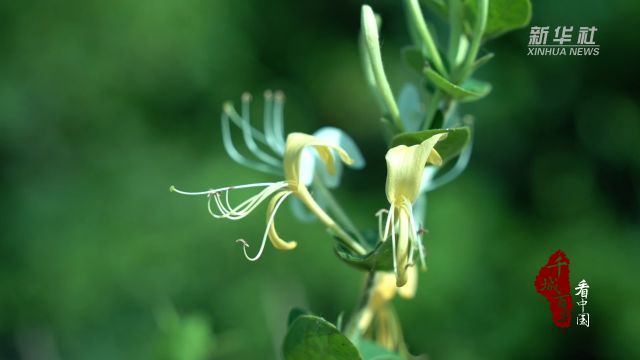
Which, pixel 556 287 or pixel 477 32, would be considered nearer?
pixel 477 32

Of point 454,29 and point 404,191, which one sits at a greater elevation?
point 454,29

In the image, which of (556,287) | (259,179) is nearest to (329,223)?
(556,287)

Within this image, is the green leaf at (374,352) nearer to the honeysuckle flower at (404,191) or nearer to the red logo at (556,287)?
the honeysuckle flower at (404,191)

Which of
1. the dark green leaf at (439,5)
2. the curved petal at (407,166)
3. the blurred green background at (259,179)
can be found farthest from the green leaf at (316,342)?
the blurred green background at (259,179)

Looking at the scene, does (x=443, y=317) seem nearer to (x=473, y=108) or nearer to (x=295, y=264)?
(x=295, y=264)

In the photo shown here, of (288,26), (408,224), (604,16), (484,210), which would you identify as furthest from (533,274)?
(408,224)

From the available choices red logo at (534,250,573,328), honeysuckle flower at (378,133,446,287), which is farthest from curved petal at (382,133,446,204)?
red logo at (534,250,573,328)

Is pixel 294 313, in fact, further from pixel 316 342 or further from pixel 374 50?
pixel 374 50

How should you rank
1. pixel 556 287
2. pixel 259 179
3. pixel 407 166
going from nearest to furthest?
1. pixel 407 166
2. pixel 556 287
3. pixel 259 179
